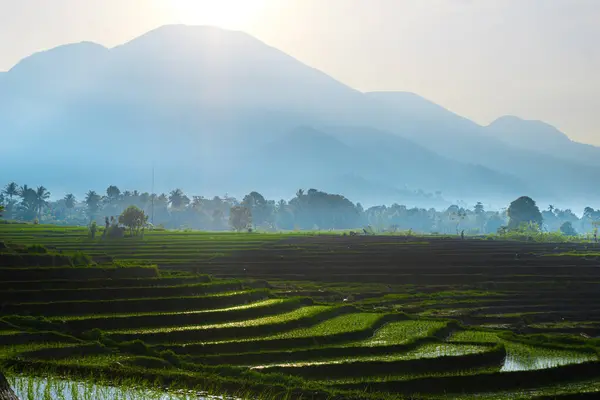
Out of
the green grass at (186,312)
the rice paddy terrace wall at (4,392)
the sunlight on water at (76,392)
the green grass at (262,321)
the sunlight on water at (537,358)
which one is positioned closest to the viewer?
the rice paddy terrace wall at (4,392)

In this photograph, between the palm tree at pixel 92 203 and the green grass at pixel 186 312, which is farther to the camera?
the palm tree at pixel 92 203

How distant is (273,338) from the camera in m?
23.2

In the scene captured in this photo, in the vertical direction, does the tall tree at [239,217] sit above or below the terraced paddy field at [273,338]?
above

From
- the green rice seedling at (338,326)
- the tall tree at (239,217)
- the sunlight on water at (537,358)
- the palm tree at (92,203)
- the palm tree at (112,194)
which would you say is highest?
the palm tree at (112,194)

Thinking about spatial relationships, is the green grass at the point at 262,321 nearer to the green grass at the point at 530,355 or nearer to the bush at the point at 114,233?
the green grass at the point at 530,355

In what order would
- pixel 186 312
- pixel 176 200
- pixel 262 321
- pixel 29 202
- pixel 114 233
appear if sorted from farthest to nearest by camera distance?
pixel 176 200
pixel 29 202
pixel 114 233
pixel 186 312
pixel 262 321

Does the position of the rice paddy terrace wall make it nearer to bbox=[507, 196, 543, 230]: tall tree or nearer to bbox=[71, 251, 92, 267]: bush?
bbox=[71, 251, 92, 267]: bush

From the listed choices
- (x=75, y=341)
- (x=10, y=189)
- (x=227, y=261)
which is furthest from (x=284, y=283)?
(x=10, y=189)

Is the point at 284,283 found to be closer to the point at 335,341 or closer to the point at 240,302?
the point at 240,302

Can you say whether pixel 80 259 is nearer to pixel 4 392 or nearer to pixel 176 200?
pixel 4 392

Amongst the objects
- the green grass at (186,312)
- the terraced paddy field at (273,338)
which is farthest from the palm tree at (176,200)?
the green grass at (186,312)

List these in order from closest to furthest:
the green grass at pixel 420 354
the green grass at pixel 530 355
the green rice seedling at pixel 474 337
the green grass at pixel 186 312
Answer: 1. the green grass at pixel 420 354
2. the green grass at pixel 530 355
3. the green grass at pixel 186 312
4. the green rice seedling at pixel 474 337

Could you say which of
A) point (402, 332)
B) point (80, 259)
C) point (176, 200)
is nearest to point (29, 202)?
point (176, 200)

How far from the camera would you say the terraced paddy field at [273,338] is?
17.8 m
